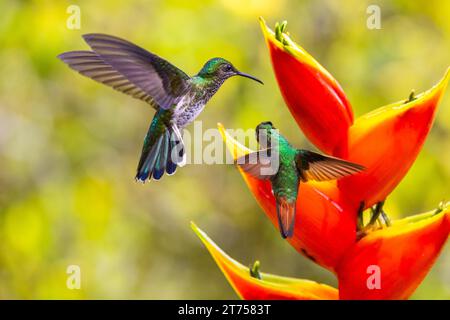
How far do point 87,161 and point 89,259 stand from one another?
10.7 inches

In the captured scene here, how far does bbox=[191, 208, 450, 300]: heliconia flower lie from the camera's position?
0.66 meters

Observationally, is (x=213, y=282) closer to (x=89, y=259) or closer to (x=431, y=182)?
(x=89, y=259)

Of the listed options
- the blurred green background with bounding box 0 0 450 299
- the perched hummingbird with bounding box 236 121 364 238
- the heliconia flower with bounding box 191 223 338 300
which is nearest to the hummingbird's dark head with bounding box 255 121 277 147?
the perched hummingbird with bounding box 236 121 364 238

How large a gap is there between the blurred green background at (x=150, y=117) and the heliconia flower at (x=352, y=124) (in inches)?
47.1

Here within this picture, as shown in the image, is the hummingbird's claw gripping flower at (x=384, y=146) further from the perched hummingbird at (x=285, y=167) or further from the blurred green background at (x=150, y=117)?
the blurred green background at (x=150, y=117)

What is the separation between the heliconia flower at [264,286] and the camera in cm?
66


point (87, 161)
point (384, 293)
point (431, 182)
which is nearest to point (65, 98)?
point (87, 161)

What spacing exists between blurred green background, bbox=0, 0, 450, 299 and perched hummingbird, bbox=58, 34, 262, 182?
3.78ft

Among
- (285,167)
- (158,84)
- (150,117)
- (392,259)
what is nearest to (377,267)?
(392,259)

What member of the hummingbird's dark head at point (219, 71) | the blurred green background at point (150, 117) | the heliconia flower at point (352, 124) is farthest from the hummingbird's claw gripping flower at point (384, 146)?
the blurred green background at point (150, 117)

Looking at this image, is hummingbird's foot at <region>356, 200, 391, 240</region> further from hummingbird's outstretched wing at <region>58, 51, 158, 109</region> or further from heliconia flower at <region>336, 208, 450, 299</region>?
hummingbird's outstretched wing at <region>58, 51, 158, 109</region>

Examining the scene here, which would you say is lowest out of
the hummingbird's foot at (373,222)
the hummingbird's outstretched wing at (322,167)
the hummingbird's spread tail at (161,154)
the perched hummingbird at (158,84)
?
the hummingbird's foot at (373,222)

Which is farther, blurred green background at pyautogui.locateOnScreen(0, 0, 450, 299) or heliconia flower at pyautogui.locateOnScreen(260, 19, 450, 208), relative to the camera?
blurred green background at pyautogui.locateOnScreen(0, 0, 450, 299)

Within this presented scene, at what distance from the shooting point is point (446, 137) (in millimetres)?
1980
